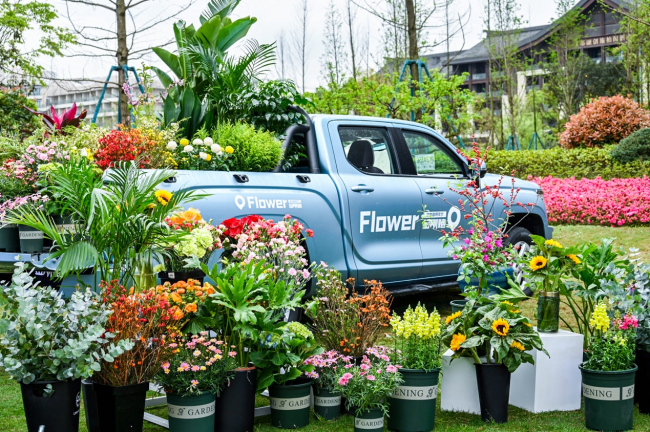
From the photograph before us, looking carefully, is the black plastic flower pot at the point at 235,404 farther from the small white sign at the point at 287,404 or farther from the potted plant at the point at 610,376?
the potted plant at the point at 610,376

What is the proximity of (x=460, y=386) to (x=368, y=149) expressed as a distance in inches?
112

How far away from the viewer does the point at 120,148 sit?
16.5ft

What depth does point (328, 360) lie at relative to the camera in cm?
389

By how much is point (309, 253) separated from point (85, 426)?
2265 mm

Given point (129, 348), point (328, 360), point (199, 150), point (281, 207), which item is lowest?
point (328, 360)

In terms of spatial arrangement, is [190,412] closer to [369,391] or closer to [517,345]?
[369,391]

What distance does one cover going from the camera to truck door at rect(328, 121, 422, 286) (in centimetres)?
596

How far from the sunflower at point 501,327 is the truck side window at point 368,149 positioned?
260 cm

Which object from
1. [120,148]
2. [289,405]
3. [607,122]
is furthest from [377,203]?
[607,122]

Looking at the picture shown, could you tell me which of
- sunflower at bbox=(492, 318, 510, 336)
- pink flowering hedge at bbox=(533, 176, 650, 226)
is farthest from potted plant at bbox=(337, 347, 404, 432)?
pink flowering hedge at bbox=(533, 176, 650, 226)

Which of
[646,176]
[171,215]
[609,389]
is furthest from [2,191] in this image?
[646,176]

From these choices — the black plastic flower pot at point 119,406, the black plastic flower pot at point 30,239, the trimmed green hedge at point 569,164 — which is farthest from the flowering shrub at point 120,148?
the trimmed green hedge at point 569,164

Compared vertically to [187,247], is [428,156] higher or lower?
higher

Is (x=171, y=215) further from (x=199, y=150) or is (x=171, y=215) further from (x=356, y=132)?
(x=356, y=132)
